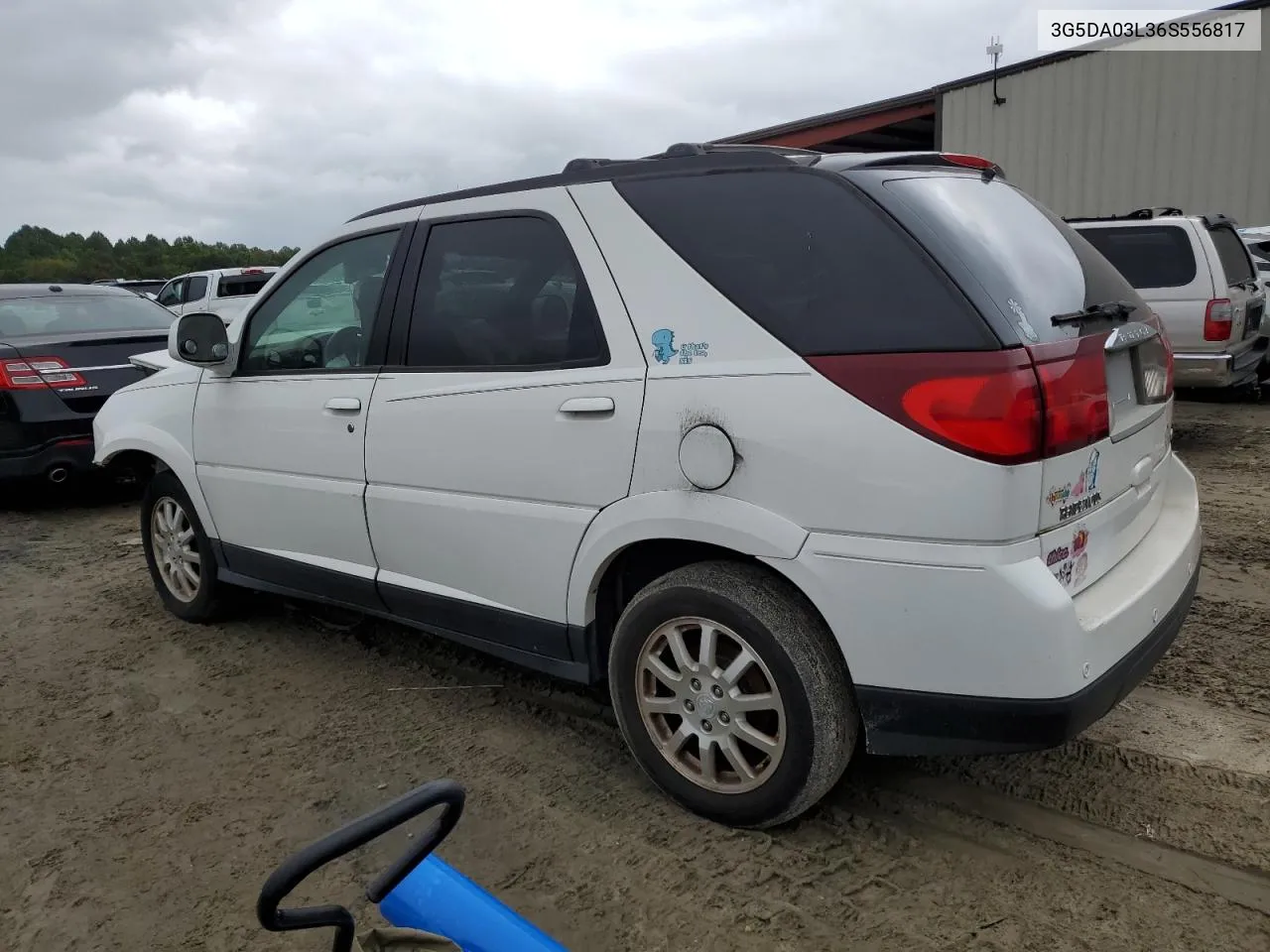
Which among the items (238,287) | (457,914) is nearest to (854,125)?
(238,287)

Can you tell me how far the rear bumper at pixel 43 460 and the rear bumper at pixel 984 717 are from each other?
624 cm

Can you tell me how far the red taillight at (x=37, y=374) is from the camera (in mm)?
6699

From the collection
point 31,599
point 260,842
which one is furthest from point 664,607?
point 31,599

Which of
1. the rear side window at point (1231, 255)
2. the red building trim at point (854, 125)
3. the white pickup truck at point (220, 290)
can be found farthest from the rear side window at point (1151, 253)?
the white pickup truck at point (220, 290)

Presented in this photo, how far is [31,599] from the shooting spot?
5.11 metres

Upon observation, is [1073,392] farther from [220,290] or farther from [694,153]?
[220,290]

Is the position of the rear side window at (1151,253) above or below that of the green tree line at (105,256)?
below

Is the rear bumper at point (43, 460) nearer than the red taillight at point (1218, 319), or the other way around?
the rear bumper at point (43, 460)

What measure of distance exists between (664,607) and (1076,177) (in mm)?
17049

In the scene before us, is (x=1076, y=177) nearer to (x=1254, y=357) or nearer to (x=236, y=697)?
(x=1254, y=357)

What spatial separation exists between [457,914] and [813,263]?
1.67 meters

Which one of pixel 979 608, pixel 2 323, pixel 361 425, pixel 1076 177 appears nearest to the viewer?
pixel 979 608

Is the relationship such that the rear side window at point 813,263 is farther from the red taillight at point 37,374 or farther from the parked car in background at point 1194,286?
the parked car in background at point 1194,286

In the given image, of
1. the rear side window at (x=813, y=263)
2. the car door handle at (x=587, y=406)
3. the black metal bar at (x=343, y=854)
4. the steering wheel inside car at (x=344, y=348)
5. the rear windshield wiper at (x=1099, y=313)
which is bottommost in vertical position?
the black metal bar at (x=343, y=854)
